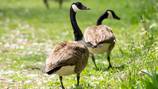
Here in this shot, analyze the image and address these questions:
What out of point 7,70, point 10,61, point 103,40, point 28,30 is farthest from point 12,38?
point 103,40

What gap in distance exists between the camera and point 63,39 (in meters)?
19.6

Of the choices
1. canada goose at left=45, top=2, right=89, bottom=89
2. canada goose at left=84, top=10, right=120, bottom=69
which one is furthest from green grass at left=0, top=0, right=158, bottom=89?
canada goose at left=45, top=2, right=89, bottom=89

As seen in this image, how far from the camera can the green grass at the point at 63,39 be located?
9.48 m

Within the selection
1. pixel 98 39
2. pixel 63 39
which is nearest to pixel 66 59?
pixel 98 39

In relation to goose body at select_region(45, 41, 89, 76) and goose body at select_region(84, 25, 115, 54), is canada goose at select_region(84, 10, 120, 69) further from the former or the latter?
goose body at select_region(45, 41, 89, 76)

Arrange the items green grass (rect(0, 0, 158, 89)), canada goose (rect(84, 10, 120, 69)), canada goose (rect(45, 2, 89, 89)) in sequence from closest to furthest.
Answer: canada goose (rect(45, 2, 89, 89)), green grass (rect(0, 0, 158, 89)), canada goose (rect(84, 10, 120, 69))

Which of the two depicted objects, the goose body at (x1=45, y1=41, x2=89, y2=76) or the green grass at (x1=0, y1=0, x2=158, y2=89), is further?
the green grass at (x1=0, y1=0, x2=158, y2=89)

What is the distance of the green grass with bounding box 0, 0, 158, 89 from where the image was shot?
9.48m

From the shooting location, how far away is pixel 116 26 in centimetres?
2358

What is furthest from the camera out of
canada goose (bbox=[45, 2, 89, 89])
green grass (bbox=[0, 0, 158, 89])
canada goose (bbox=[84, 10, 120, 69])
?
canada goose (bbox=[84, 10, 120, 69])

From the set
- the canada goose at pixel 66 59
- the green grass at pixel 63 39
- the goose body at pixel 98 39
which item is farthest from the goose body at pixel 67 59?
the goose body at pixel 98 39

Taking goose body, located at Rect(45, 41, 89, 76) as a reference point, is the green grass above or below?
below

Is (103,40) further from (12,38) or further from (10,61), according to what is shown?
(12,38)

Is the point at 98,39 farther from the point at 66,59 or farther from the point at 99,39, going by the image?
the point at 66,59
